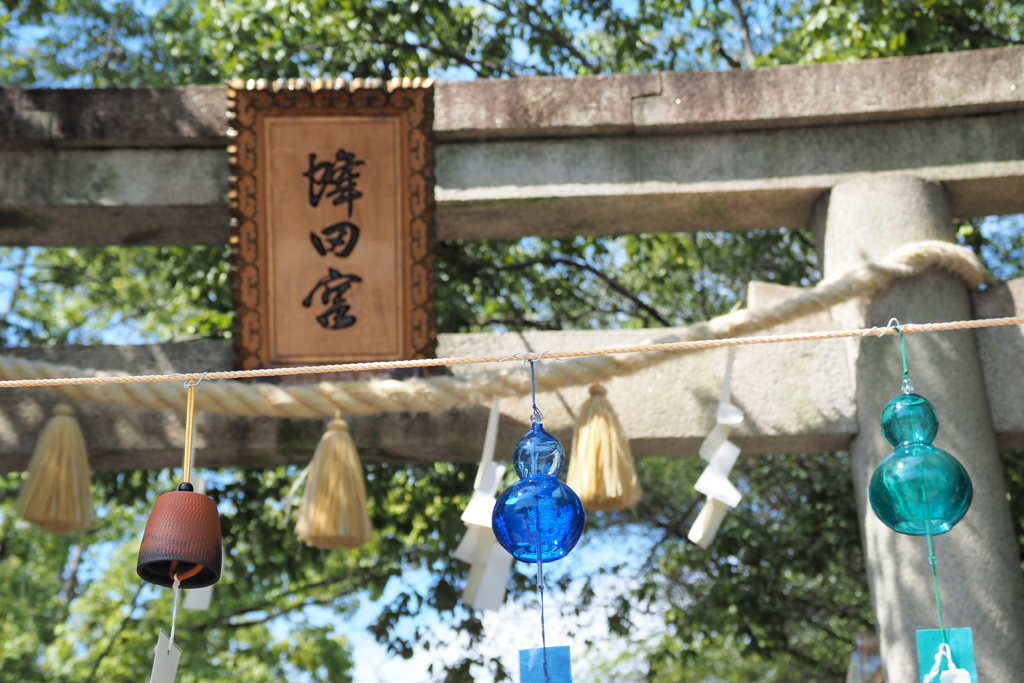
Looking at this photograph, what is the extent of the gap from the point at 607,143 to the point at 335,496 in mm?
1452

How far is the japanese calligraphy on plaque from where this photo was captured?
10.7ft

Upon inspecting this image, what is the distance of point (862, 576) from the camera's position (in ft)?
21.4

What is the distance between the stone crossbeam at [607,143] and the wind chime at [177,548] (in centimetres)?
154

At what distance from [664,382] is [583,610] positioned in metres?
3.88

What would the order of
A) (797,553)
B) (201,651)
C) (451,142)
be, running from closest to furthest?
1. (451,142)
2. (797,553)
3. (201,651)

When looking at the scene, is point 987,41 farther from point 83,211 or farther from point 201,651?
point 201,651

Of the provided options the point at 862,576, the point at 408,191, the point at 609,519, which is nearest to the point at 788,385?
the point at 408,191

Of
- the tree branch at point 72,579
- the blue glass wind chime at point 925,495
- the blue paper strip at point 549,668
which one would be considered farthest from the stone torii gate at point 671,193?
the tree branch at point 72,579

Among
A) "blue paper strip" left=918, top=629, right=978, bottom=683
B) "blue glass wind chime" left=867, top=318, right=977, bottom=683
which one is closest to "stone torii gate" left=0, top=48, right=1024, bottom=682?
"blue glass wind chime" left=867, top=318, right=977, bottom=683

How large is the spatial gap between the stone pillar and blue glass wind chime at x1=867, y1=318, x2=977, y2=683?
0.92 meters

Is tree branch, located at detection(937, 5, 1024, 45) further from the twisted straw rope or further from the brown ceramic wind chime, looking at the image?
the brown ceramic wind chime

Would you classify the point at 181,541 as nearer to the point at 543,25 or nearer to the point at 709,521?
the point at 709,521

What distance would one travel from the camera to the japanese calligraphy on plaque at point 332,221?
3266 millimetres

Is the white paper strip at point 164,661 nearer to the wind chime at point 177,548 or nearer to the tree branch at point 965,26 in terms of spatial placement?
the wind chime at point 177,548
